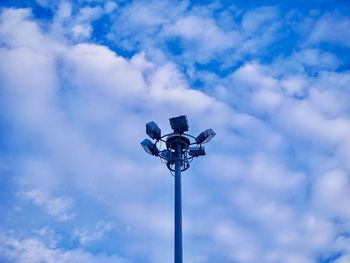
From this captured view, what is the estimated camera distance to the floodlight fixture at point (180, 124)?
1717 cm

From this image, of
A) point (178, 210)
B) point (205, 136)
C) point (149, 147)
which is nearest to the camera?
point (178, 210)

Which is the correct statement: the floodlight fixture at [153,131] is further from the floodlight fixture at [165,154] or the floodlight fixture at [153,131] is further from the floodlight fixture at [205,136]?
the floodlight fixture at [205,136]

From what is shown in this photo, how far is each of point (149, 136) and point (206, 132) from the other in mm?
2161

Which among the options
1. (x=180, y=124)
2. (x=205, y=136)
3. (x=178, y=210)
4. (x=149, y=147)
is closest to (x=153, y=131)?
(x=149, y=147)

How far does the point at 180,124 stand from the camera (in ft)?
56.4

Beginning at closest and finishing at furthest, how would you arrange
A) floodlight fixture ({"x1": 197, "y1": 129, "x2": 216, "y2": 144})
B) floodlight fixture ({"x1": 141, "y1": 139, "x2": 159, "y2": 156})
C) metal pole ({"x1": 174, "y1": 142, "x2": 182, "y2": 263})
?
metal pole ({"x1": 174, "y1": 142, "x2": 182, "y2": 263})
floodlight fixture ({"x1": 141, "y1": 139, "x2": 159, "y2": 156})
floodlight fixture ({"x1": 197, "y1": 129, "x2": 216, "y2": 144})

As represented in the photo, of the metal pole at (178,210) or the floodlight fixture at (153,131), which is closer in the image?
the metal pole at (178,210)

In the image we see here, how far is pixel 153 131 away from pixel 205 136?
198cm

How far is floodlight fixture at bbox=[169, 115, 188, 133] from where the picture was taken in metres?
17.2

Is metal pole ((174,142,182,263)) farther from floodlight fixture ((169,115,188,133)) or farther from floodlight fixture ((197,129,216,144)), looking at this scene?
floodlight fixture ((197,129,216,144))

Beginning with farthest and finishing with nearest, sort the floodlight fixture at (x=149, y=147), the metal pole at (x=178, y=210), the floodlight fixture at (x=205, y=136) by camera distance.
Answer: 1. the floodlight fixture at (x=205, y=136)
2. the floodlight fixture at (x=149, y=147)
3. the metal pole at (x=178, y=210)

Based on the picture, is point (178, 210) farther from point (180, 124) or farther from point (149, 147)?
point (180, 124)

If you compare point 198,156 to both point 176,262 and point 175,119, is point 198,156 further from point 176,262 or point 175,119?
point 176,262

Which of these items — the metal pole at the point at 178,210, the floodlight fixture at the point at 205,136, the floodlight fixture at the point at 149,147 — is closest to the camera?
the metal pole at the point at 178,210
